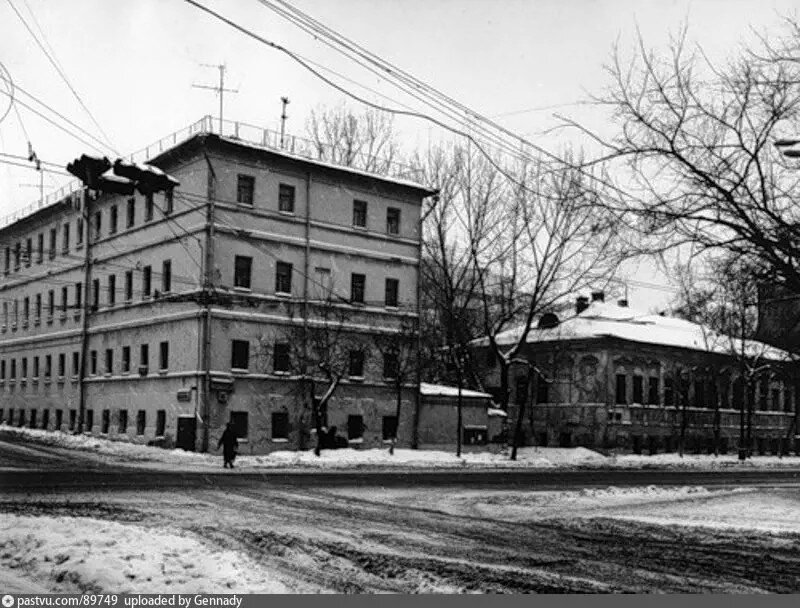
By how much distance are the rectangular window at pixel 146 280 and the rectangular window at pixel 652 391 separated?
2769 centimetres

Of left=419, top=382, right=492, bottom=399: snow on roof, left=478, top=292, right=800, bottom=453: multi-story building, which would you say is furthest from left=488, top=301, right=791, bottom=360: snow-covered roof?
left=419, top=382, right=492, bottom=399: snow on roof

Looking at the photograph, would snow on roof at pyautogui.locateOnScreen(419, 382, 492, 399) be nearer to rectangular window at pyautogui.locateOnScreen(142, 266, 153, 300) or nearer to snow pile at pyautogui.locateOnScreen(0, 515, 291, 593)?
rectangular window at pyautogui.locateOnScreen(142, 266, 153, 300)

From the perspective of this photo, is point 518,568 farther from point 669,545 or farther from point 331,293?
point 331,293

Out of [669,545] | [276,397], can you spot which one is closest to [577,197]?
[669,545]

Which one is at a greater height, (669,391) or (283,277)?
(283,277)

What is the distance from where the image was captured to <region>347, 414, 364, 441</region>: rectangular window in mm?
44125

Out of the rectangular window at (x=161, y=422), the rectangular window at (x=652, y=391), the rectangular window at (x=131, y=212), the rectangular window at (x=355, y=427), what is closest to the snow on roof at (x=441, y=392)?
the rectangular window at (x=355, y=427)

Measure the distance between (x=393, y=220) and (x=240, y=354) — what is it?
10.4m

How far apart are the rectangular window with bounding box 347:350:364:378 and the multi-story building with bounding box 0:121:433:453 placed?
0.10m

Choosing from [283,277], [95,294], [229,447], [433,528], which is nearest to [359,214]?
[283,277]

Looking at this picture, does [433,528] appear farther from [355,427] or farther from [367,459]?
[355,427]

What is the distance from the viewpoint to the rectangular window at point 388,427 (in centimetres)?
4525

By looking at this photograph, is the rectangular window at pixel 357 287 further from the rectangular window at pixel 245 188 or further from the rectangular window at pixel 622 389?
the rectangular window at pixel 622 389

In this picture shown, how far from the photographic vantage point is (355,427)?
44375 mm
